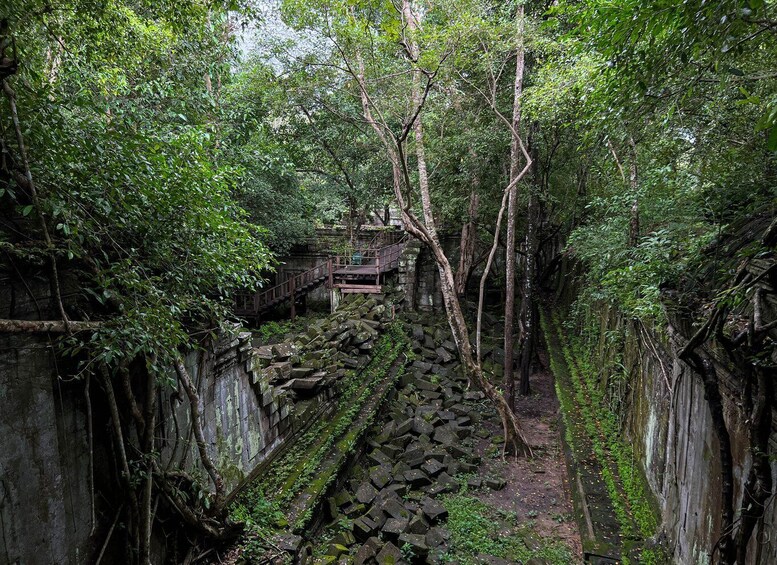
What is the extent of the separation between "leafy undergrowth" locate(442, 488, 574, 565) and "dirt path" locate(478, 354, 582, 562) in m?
0.21

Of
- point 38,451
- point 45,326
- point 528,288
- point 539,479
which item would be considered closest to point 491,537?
point 539,479

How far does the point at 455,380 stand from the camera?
13031mm

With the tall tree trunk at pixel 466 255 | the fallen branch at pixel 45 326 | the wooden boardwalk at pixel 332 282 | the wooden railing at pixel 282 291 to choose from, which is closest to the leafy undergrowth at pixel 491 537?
the fallen branch at pixel 45 326

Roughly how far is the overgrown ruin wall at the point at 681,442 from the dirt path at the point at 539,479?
158 cm

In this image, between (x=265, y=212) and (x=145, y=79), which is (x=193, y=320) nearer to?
(x=145, y=79)

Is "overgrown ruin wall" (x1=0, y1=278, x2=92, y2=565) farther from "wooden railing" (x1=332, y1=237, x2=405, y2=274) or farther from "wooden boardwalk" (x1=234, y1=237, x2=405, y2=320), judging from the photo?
"wooden railing" (x1=332, y1=237, x2=405, y2=274)

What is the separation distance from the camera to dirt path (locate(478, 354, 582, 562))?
24.4 feet

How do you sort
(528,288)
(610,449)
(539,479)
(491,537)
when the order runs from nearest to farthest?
(491,537)
(610,449)
(539,479)
(528,288)

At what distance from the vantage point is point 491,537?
698 centimetres

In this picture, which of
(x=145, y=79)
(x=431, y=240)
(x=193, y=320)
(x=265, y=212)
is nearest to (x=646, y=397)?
(x=431, y=240)

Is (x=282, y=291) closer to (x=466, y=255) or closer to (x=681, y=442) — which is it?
(x=466, y=255)

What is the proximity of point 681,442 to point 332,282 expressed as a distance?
12.6 meters

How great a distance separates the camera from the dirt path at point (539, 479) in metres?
7.45

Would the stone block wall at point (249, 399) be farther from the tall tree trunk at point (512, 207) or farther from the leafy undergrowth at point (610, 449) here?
the leafy undergrowth at point (610, 449)
